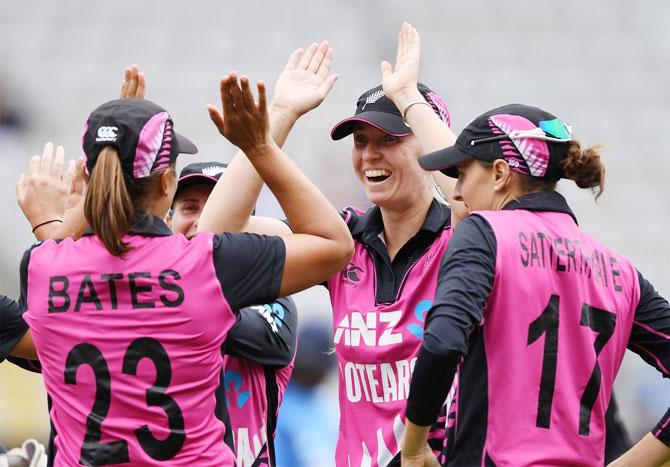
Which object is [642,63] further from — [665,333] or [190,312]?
[190,312]

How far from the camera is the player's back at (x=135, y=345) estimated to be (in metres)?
2.28

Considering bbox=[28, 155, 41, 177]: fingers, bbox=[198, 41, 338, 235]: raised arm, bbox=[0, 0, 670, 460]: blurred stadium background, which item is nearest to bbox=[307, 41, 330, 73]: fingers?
bbox=[198, 41, 338, 235]: raised arm

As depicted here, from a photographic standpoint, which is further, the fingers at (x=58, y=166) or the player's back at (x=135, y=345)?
the fingers at (x=58, y=166)

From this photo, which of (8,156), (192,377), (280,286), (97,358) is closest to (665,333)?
(280,286)

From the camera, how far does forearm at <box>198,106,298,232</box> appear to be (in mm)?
2750

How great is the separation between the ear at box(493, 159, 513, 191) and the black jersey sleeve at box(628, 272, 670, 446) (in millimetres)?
452

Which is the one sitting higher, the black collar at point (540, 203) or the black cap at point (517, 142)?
the black cap at point (517, 142)

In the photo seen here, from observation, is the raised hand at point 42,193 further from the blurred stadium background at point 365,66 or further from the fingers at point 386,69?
the blurred stadium background at point 365,66

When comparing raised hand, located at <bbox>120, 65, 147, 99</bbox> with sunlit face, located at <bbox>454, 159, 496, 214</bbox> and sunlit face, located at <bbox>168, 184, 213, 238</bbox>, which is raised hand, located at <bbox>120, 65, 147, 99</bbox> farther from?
sunlit face, located at <bbox>454, 159, 496, 214</bbox>

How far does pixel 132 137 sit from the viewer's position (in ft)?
7.55

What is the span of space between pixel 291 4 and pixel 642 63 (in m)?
3.14

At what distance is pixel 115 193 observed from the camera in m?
2.22

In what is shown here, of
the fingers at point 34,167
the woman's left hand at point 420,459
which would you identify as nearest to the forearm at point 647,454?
the woman's left hand at point 420,459

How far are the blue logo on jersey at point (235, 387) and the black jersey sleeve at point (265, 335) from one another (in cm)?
9
